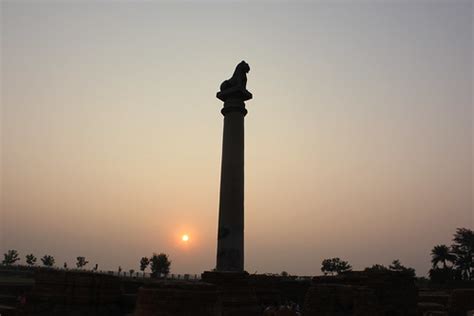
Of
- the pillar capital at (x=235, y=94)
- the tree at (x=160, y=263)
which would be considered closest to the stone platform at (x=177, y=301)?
the pillar capital at (x=235, y=94)

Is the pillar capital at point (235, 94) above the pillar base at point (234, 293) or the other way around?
above

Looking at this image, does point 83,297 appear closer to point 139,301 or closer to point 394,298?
point 139,301

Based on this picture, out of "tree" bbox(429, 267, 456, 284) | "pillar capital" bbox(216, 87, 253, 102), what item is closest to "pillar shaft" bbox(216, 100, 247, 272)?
"pillar capital" bbox(216, 87, 253, 102)

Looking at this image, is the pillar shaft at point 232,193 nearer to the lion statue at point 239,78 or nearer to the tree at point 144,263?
the lion statue at point 239,78

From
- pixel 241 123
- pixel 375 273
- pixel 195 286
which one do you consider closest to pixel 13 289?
pixel 241 123

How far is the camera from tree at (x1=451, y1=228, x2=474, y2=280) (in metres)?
44.9

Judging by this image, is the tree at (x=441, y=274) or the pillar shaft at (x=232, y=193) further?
the tree at (x=441, y=274)

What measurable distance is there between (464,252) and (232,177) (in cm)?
3926

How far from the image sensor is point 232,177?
17.5 meters

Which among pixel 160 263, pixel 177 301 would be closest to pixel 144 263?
pixel 160 263

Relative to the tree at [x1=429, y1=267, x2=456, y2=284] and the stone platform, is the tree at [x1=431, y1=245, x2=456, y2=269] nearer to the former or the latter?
the tree at [x1=429, y1=267, x2=456, y2=284]

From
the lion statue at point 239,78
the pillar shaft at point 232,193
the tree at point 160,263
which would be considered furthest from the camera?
the tree at point 160,263

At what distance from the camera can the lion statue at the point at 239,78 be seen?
60.7 ft

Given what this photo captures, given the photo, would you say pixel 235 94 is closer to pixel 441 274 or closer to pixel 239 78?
pixel 239 78
